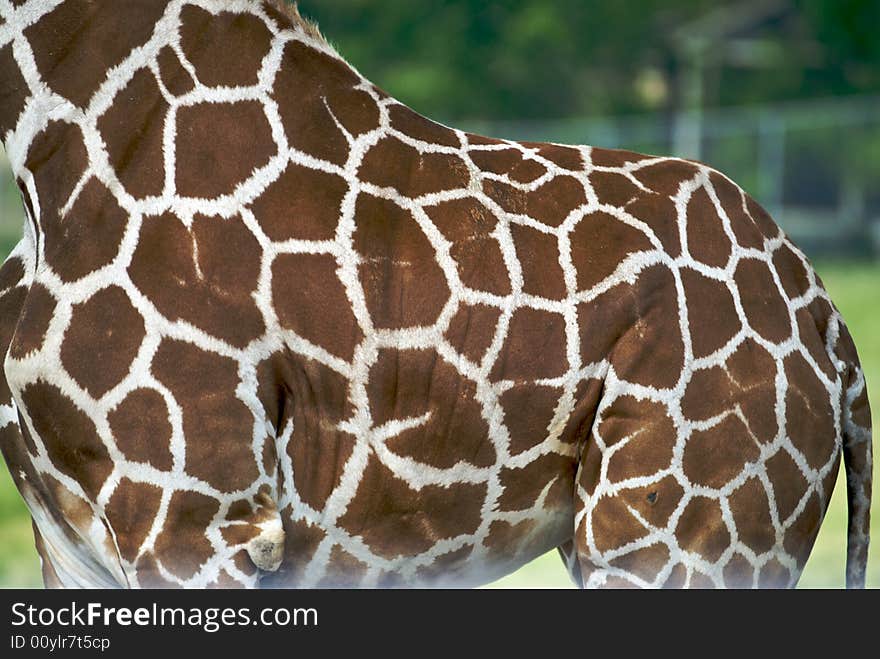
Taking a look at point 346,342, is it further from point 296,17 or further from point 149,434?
point 296,17

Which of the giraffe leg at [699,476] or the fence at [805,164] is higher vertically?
the giraffe leg at [699,476]

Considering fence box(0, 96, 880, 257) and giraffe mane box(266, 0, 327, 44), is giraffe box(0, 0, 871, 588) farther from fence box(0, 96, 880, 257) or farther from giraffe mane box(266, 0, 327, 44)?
fence box(0, 96, 880, 257)

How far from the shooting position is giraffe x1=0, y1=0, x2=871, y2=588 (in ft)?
7.27

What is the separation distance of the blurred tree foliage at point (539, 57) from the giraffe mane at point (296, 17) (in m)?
19.1

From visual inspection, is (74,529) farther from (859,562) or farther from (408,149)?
(859,562)

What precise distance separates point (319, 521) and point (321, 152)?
30.2 inches

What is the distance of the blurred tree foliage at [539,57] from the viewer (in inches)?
877

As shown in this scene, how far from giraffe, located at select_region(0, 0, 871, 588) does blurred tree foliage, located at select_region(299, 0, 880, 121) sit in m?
19.3

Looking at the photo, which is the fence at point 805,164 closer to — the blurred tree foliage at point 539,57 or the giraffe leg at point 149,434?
the blurred tree foliage at point 539,57

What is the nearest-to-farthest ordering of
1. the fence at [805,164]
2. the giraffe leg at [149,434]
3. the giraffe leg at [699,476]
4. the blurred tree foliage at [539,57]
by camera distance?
the giraffe leg at [149,434] → the giraffe leg at [699,476] → the fence at [805,164] → the blurred tree foliage at [539,57]

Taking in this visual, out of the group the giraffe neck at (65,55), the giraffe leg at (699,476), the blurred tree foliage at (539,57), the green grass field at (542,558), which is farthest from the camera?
the blurred tree foliage at (539,57)

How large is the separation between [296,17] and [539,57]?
20786mm

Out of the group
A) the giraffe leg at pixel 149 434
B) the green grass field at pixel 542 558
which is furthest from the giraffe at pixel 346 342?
the green grass field at pixel 542 558

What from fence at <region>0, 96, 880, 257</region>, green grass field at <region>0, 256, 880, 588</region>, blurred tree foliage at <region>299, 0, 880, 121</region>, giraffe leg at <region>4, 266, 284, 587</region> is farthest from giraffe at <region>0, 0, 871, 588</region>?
blurred tree foliage at <region>299, 0, 880, 121</region>
